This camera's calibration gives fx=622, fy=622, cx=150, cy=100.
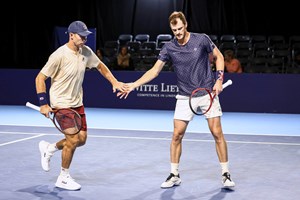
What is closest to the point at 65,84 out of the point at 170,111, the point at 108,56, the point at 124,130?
the point at 124,130

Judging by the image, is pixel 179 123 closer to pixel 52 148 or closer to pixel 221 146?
pixel 221 146

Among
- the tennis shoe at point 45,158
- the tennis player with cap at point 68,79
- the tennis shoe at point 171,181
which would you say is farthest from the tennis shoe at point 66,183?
the tennis shoe at point 171,181

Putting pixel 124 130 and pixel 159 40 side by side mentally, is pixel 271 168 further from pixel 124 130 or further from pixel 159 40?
pixel 159 40

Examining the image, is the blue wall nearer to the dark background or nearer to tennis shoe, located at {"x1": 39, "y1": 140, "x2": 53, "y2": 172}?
the dark background

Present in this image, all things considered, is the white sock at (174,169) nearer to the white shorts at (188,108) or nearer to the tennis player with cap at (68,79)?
the white shorts at (188,108)

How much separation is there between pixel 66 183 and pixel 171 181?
1197 millimetres

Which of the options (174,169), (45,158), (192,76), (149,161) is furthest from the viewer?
(149,161)

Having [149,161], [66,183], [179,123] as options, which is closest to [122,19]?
[149,161]

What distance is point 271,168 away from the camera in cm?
829

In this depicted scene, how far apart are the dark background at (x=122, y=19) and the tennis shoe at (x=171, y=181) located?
13.9m

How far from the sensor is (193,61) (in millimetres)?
7035

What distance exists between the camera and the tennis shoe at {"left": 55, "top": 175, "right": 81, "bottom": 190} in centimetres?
695

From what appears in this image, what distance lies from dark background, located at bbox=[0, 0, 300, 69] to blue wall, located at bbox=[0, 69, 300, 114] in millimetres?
4318

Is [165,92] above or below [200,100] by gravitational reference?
below
